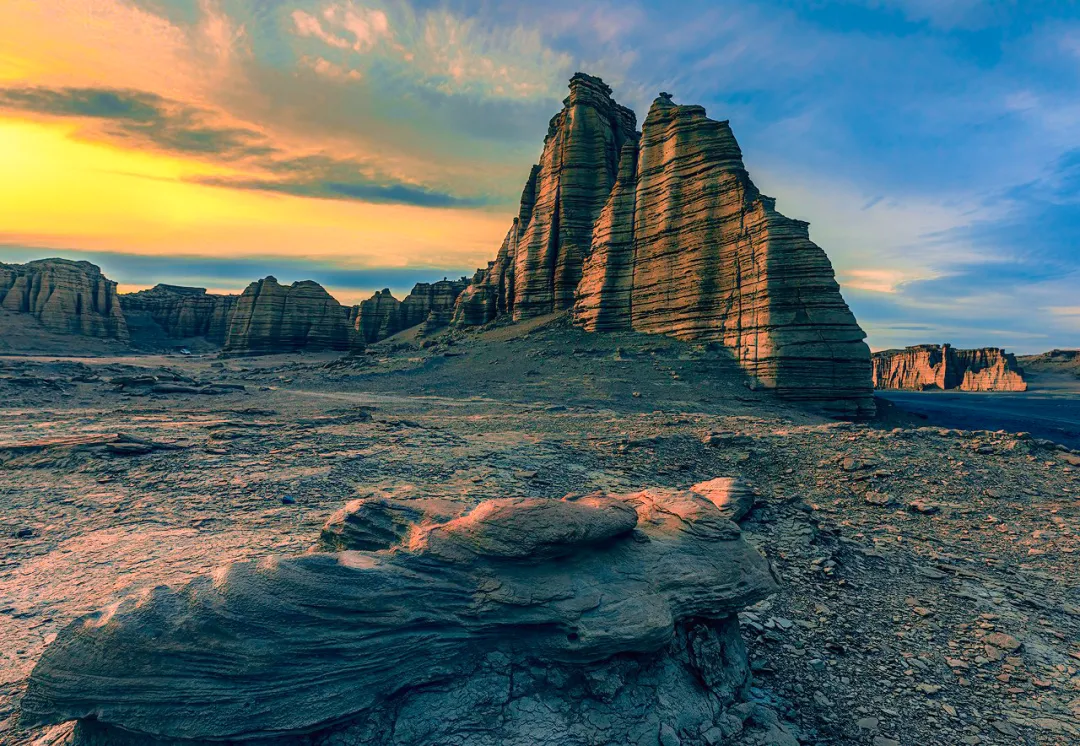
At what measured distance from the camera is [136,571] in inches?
219

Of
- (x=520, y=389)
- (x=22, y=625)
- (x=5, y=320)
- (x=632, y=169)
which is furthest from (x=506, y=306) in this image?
(x=5, y=320)

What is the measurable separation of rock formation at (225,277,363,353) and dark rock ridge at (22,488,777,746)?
67.5 m

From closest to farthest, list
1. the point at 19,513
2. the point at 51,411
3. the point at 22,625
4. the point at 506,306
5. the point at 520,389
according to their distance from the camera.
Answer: the point at 22,625, the point at 19,513, the point at 51,411, the point at 520,389, the point at 506,306

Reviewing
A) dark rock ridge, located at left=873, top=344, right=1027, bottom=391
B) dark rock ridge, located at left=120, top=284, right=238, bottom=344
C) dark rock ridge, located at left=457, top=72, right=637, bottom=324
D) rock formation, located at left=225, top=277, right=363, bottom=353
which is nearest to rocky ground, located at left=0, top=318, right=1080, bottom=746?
dark rock ridge, located at left=457, top=72, right=637, bottom=324

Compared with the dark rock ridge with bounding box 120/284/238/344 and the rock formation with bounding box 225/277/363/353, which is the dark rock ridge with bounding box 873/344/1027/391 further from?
the dark rock ridge with bounding box 120/284/238/344

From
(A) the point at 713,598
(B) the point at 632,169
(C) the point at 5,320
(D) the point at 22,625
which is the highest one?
(B) the point at 632,169

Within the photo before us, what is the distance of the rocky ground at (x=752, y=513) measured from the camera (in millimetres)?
4824

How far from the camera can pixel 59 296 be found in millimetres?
66438

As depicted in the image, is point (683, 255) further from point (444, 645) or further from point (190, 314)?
point (190, 314)

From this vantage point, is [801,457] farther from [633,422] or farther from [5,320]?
[5,320]

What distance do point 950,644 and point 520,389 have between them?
22098 millimetres

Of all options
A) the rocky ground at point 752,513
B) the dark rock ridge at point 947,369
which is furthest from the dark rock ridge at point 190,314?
the dark rock ridge at point 947,369

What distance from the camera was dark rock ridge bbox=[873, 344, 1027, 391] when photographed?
82.8 metres

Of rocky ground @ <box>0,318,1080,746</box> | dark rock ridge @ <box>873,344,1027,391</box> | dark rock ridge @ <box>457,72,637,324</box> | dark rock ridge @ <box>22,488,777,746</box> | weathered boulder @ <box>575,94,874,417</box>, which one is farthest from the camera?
dark rock ridge @ <box>873,344,1027,391</box>
